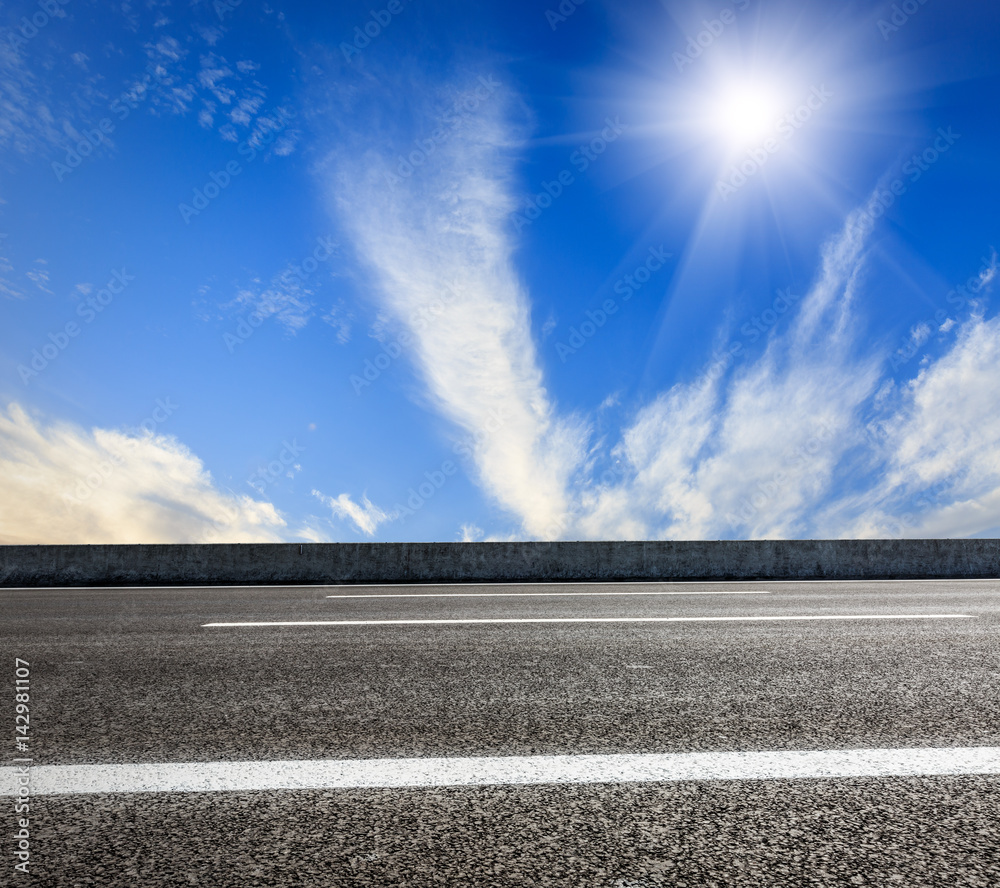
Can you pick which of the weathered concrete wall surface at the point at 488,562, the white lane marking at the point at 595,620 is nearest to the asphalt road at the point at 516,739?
the white lane marking at the point at 595,620

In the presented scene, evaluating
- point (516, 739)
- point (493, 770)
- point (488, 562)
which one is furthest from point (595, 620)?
point (488, 562)

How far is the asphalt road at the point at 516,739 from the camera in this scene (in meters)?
1.61

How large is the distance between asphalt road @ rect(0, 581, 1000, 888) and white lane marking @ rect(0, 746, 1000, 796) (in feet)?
0.18

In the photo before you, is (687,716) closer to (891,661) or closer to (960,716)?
(960,716)

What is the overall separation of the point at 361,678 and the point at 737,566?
11173 mm

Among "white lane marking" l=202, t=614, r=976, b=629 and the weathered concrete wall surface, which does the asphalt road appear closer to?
"white lane marking" l=202, t=614, r=976, b=629

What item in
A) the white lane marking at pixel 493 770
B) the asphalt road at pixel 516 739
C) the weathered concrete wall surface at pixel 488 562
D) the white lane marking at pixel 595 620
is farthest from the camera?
the weathered concrete wall surface at pixel 488 562

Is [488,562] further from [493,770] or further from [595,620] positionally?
[493,770]

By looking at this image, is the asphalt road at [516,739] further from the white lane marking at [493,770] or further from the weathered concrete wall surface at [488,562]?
the weathered concrete wall surface at [488,562]

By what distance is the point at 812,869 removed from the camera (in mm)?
1580

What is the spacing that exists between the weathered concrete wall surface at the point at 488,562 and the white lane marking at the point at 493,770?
34.6 feet

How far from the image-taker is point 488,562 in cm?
1292

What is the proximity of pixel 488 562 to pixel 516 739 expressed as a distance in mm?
10495

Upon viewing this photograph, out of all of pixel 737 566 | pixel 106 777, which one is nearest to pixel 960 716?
pixel 106 777
